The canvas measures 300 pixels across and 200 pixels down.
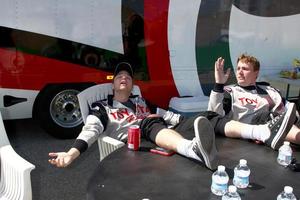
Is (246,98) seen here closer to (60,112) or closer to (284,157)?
(284,157)

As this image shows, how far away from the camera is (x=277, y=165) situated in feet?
8.25

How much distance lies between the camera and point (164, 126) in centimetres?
310

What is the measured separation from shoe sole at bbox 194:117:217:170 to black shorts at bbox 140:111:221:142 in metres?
0.47

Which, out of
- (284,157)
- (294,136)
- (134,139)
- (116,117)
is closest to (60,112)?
(116,117)

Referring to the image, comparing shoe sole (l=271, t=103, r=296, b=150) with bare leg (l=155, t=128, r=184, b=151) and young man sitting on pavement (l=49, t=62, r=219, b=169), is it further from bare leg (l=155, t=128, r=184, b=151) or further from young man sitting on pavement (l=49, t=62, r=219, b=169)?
bare leg (l=155, t=128, r=184, b=151)

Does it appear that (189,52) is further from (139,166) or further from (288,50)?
(139,166)

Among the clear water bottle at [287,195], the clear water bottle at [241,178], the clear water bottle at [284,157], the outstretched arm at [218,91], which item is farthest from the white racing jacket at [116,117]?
the clear water bottle at [287,195]

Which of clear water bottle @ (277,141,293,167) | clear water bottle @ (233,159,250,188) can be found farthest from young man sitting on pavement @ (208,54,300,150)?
clear water bottle @ (233,159,250,188)

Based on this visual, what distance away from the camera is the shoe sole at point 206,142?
2.37m

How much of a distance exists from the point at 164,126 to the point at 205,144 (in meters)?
0.73

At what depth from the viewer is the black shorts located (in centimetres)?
300

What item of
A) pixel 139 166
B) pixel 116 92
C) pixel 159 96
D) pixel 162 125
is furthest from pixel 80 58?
pixel 139 166

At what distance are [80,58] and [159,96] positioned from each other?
3.68 feet

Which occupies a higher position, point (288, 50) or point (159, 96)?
point (288, 50)
